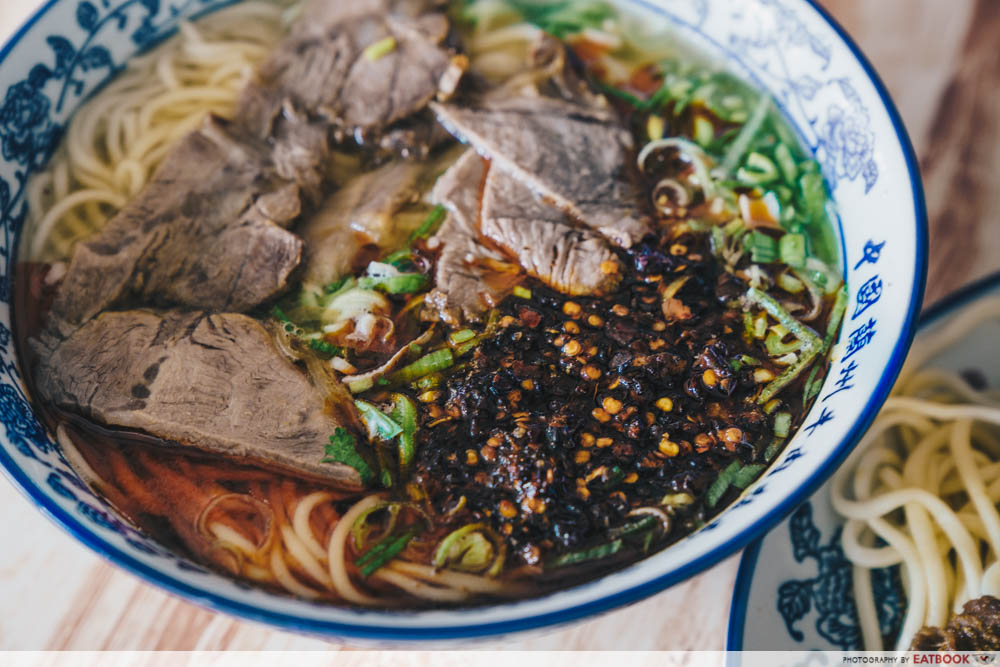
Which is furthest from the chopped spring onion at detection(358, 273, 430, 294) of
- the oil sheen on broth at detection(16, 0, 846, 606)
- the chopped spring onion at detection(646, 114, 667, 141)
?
the chopped spring onion at detection(646, 114, 667, 141)

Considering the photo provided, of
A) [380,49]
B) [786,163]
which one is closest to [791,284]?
[786,163]

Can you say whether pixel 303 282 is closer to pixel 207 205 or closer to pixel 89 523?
pixel 207 205

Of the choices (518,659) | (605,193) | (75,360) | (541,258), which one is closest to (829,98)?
(605,193)

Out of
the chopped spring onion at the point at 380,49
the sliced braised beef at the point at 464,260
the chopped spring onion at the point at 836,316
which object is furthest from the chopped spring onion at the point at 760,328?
the chopped spring onion at the point at 380,49

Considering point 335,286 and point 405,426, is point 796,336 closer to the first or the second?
point 405,426

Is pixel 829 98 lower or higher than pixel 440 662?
higher

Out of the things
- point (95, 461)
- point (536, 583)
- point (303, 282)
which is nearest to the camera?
point (536, 583)

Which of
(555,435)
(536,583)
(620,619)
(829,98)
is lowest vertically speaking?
(620,619)
